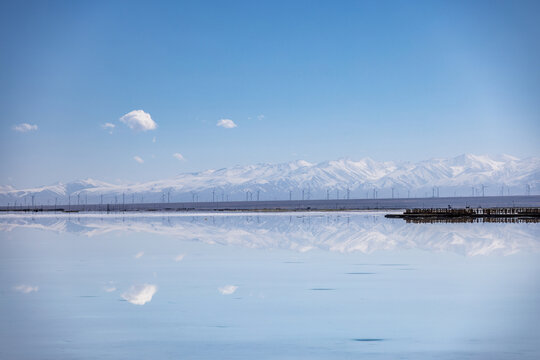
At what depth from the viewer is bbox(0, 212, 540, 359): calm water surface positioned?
1647 cm

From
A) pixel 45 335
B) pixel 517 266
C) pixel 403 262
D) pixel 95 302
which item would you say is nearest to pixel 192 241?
pixel 403 262

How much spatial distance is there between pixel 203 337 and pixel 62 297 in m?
9.23

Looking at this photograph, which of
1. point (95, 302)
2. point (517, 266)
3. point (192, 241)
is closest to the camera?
point (95, 302)

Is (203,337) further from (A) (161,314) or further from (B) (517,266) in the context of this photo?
(B) (517,266)

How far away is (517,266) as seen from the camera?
34844mm

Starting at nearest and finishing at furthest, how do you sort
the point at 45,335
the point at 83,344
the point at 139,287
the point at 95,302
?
the point at 83,344
the point at 45,335
the point at 95,302
the point at 139,287

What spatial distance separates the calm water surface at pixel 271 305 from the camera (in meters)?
16.5

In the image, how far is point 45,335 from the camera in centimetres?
1795

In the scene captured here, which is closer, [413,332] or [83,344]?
[83,344]

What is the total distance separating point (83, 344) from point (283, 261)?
22.6 meters

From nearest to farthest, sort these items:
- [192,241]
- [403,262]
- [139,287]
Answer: [139,287], [403,262], [192,241]

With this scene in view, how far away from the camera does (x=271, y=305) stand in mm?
22797

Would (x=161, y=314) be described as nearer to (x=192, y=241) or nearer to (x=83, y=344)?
(x=83, y=344)

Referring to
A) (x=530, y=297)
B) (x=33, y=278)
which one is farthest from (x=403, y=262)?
(x=33, y=278)
